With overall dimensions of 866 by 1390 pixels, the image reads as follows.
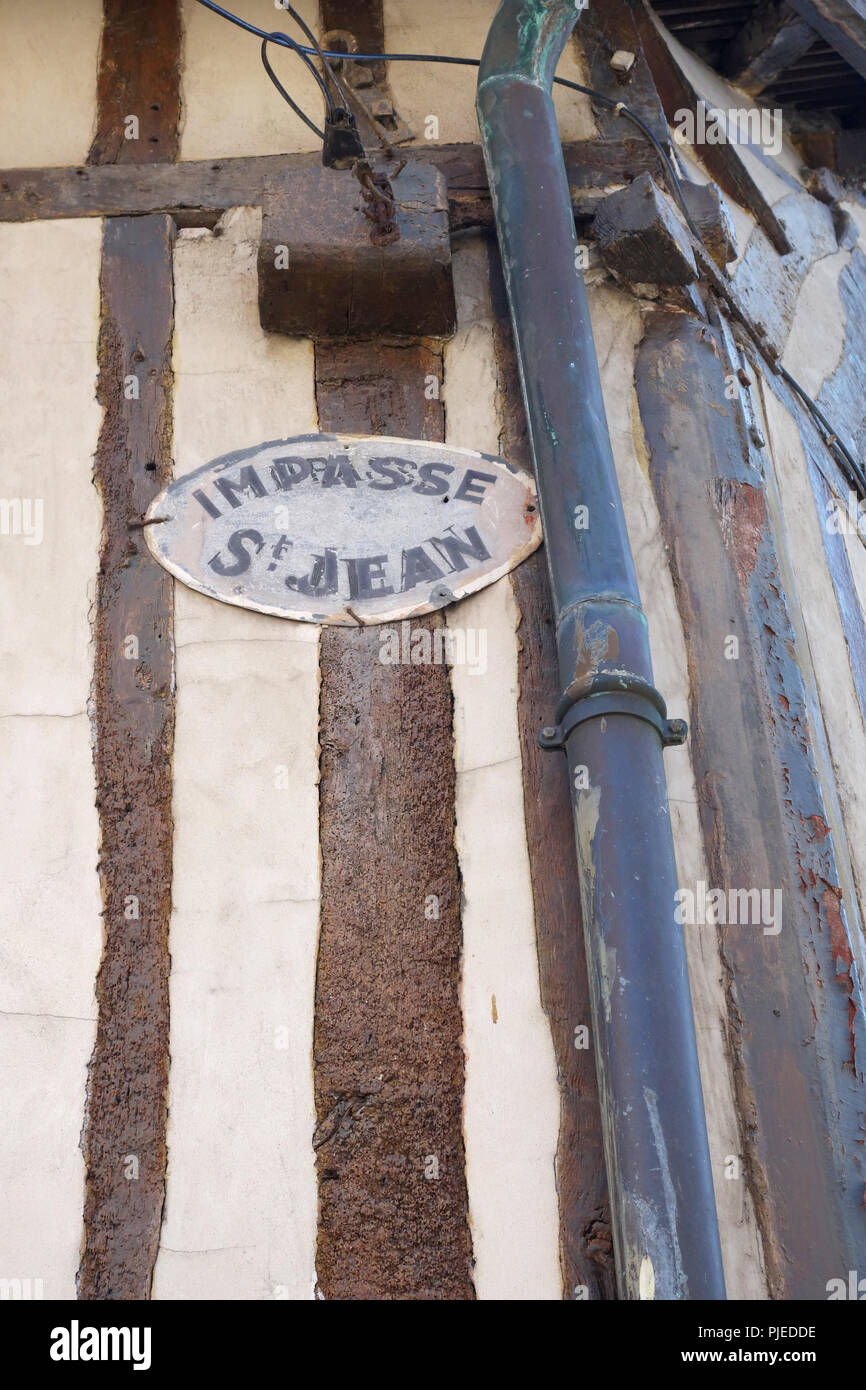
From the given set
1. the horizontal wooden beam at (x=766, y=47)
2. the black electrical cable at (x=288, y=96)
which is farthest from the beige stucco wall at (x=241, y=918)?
the horizontal wooden beam at (x=766, y=47)

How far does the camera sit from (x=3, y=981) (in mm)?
2742

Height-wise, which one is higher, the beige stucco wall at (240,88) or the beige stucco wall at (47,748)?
the beige stucco wall at (240,88)

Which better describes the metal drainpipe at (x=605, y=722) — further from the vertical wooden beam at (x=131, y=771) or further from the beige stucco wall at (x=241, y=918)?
the vertical wooden beam at (x=131, y=771)

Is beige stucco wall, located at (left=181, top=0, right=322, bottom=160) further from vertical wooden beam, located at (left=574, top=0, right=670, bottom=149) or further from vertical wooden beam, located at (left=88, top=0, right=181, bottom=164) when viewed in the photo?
vertical wooden beam, located at (left=574, top=0, right=670, bottom=149)

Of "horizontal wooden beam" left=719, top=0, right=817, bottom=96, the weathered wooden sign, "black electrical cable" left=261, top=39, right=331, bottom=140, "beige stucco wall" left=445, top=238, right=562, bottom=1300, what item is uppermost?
"horizontal wooden beam" left=719, top=0, right=817, bottom=96

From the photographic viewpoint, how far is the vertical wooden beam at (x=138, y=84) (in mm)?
3701

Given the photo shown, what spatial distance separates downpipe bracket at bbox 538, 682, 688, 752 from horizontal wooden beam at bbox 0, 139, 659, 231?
1346 mm

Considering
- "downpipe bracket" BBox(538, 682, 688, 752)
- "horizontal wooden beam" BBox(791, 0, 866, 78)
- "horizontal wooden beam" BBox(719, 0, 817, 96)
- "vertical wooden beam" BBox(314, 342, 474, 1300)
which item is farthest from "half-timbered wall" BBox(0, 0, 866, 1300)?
"horizontal wooden beam" BBox(719, 0, 817, 96)

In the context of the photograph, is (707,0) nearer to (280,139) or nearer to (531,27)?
(531,27)

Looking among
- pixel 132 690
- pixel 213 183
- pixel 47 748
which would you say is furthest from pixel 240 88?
pixel 47 748

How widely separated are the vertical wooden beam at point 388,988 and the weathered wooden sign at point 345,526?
4.4 inches

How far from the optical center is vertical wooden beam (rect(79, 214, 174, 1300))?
8.48 ft

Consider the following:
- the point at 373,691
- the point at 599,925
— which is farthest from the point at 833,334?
the point at 599,925

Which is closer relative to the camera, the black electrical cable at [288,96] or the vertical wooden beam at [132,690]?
the vertical wooden beam at [132,690]
